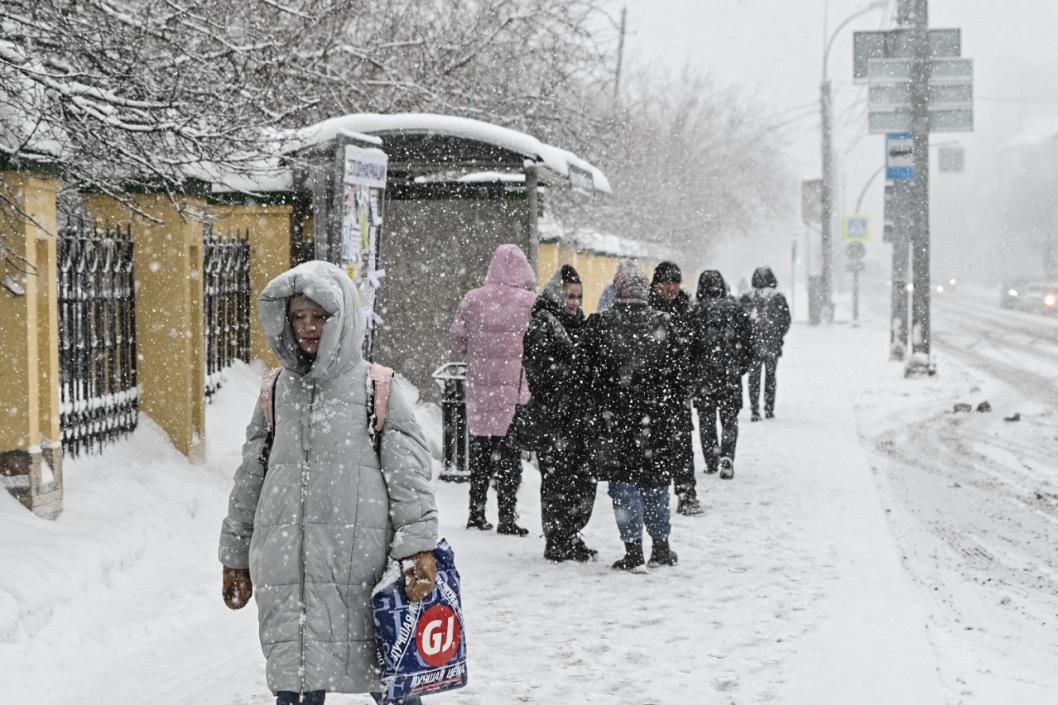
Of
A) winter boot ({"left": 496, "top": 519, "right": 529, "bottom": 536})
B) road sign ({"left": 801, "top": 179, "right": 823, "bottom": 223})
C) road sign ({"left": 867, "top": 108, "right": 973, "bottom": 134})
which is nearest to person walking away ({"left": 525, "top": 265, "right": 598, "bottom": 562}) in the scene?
winter boot ({"left": 496, "top": 519, "right": 529, "bottom": 536})

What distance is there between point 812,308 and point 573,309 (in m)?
35.9

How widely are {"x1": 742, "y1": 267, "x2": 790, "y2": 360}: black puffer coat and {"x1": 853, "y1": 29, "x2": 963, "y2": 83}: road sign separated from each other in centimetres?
851

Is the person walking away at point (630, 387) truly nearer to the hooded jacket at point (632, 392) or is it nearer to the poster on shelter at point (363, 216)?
the hooded jacket at point (632, 392)

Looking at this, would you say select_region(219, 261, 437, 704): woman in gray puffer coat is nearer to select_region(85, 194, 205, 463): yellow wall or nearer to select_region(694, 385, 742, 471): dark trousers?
select_region(85, 194, 205, 463): yellow wall

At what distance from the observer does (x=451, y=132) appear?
31.7ft

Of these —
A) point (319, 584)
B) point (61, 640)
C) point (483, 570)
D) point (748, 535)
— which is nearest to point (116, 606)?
point (61, 640)

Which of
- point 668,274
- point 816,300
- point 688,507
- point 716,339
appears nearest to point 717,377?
point 716,339

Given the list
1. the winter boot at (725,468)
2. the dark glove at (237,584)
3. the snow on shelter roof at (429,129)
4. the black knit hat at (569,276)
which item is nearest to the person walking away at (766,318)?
the winter boot at (725,468)

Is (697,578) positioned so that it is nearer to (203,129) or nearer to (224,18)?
(203,129)

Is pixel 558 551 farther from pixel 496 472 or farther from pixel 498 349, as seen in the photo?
pixel 498 349

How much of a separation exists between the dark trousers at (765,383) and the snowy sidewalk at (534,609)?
508 centimetres

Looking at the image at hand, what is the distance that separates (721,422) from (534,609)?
4.12 meters

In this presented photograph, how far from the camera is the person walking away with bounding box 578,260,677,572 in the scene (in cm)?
701

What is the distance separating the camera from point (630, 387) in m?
7.04
